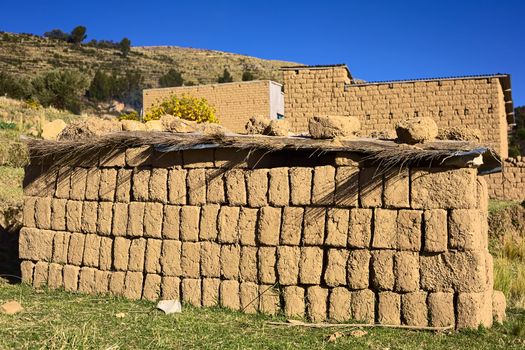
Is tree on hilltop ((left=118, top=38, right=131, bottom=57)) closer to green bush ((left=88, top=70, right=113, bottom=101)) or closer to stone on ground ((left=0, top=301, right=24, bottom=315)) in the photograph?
green bush ((left=88, top=70, right=113, bottom=101))

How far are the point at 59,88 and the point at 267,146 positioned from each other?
30.2 metres

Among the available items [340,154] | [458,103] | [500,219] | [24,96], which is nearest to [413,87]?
[458,103]

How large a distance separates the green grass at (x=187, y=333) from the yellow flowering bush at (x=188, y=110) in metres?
15.0

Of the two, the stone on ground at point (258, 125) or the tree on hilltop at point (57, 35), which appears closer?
the stone on ground at point (258, 125)

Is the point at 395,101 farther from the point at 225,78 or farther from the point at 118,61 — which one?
the point at 118,61

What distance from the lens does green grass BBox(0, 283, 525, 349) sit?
18.8 ft

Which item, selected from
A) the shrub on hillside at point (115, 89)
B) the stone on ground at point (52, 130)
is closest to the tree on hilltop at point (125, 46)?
the shrub on hillside at point (115, 89)

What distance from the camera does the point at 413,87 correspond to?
1878 cm

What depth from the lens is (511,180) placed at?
59.2 feet

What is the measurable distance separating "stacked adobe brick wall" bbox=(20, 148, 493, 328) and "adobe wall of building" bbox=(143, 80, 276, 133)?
16584 mm

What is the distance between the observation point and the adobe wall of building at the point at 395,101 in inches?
722

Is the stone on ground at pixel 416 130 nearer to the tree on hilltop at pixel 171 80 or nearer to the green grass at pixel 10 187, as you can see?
the green grass at pixel 10 187

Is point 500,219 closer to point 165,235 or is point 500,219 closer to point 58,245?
point 165,235

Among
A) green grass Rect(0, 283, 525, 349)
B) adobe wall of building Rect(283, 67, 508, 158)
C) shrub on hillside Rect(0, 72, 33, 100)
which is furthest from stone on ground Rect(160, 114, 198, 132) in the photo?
shrub on hillside Rect(0, 72, 33, 100)
